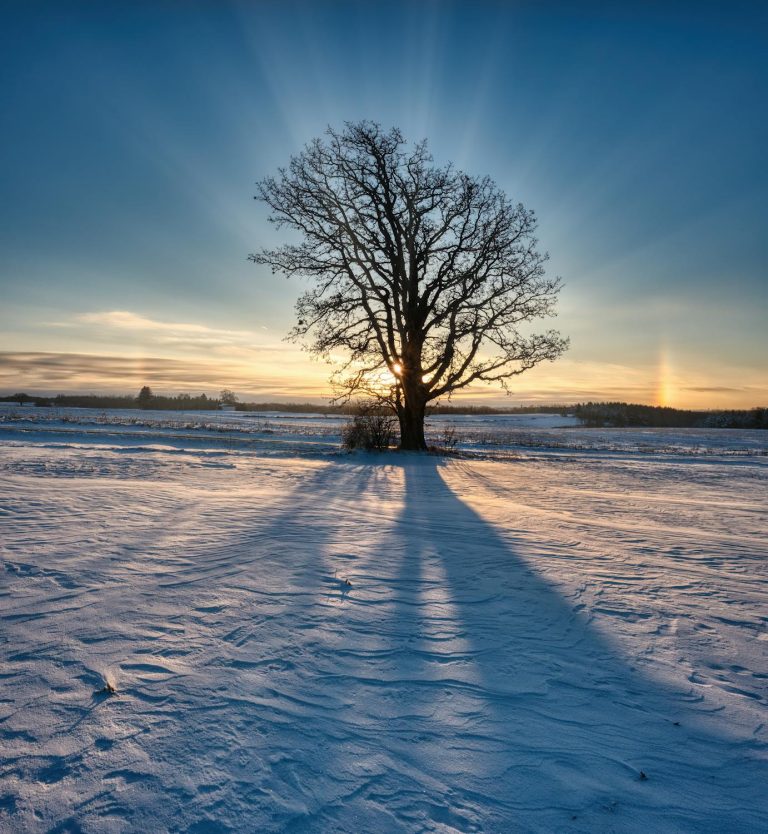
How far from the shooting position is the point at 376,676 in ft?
8.88

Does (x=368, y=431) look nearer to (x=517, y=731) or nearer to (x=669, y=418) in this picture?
(x=517, y=731)

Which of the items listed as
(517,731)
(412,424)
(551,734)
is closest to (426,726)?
(517,731)

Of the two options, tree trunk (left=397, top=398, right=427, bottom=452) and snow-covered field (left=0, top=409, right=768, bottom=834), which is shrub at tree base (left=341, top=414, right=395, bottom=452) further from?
snow-covered field (left=0, top=409, right=768, bottom=834)

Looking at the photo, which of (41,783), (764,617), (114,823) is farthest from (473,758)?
(764,617)

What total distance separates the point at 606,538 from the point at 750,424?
69550 mm

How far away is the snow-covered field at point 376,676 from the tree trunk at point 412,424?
11.8 metres

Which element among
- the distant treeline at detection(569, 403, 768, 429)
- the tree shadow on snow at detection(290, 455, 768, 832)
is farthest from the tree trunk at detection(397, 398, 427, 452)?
the distant treeline at detection(569, 403, 768, 429)

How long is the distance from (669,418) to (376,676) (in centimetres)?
8470

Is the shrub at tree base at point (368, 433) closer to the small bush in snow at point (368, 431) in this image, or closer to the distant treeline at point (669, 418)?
the small bush in snow at point (368, 431)

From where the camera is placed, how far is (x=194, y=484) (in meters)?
9.32

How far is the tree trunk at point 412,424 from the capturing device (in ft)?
59.3

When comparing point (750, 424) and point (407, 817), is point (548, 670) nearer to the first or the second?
point (407, 817)

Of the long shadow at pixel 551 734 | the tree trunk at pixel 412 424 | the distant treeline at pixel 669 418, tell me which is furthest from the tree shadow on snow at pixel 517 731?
the distant treeline at pixel 669 418

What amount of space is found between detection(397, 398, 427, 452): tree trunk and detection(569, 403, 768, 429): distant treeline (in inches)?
1869
